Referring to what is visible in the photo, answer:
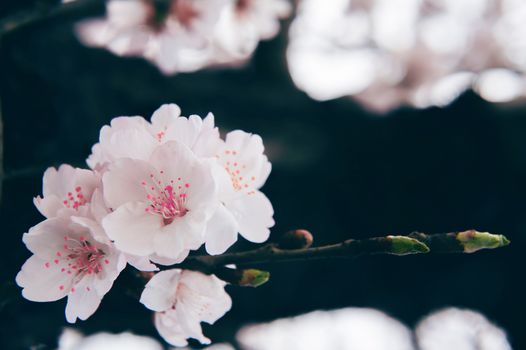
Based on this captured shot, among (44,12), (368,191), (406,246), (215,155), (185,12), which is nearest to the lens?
(406,246)

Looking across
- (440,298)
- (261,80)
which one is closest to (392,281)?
(440,298)

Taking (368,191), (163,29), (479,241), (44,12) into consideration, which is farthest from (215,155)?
(163,29)

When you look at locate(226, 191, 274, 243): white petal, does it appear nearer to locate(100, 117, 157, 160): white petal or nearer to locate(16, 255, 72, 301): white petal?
locate(100, 117, 157, 160): white petal

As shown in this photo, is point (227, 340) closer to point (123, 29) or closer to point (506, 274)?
point (506, 274)

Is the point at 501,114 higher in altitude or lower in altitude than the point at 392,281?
higher

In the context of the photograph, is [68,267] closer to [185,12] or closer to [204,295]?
[204,295]

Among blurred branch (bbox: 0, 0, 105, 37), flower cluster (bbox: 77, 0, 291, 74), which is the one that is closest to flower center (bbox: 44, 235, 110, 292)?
blurred branch (bbox: 0, 0, 105, 37)
